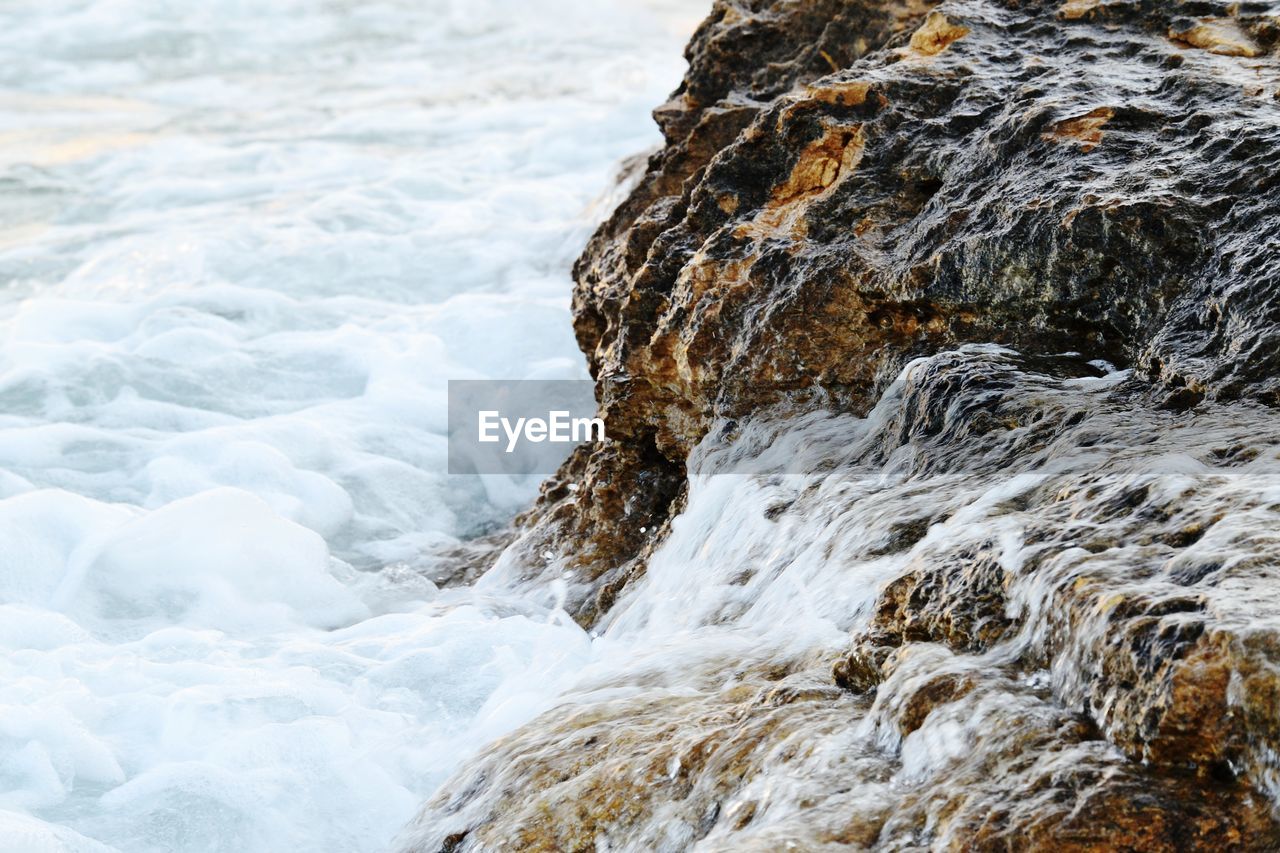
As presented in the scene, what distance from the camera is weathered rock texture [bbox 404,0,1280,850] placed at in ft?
5.85

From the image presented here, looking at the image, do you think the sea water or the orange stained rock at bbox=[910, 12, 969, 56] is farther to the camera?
the orange stained rock at bbox=[910, 12, 969, 56]

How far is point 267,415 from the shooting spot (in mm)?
7262

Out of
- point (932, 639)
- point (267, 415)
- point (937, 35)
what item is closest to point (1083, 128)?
point (937, 35)

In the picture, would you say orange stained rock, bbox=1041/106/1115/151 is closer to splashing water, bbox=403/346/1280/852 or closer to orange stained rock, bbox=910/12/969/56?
splashing water, bbox=403/346/1280/852

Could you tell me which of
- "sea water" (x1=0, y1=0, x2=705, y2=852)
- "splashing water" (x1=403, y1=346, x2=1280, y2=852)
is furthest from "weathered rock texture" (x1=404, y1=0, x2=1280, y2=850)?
"sea water" (x1=0, y1=0, x2=705, y2=852)

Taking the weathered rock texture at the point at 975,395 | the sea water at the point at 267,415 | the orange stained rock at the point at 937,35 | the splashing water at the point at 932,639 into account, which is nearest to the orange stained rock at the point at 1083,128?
the weathered rock texture at the point at 975,395

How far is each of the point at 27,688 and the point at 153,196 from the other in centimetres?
875

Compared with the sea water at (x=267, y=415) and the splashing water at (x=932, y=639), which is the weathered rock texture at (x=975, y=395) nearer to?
the splashing water at (x=932, y=639)

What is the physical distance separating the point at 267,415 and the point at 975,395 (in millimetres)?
5194

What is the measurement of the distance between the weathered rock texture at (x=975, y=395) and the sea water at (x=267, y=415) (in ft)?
2.43

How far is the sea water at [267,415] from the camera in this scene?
138 inches

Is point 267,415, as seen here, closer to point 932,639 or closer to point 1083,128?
point 1083,128

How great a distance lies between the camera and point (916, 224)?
3645mm

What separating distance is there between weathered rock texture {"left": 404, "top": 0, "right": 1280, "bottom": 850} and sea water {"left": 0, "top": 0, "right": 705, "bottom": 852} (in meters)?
0.74
